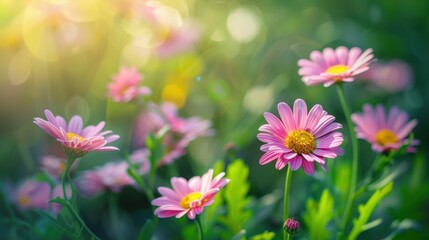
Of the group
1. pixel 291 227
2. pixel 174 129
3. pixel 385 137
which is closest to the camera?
pixel 291 227

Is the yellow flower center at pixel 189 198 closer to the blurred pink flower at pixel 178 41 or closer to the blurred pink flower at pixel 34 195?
the blurred pink flower at pixel 34 195

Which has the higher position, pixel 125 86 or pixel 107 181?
pixel 125 86

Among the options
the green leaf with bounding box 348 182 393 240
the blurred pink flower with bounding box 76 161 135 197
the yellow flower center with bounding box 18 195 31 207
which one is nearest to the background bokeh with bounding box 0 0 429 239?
the yellow flower center with bounding box 18 195 31 207

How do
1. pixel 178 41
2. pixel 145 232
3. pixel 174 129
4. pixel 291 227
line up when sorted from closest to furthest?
1. pixel 291 227
2. pixel 145 232
3. pixel 174 129
4. pixel 178 41

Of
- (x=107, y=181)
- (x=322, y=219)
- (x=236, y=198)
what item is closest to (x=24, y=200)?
(x=107, y=181)

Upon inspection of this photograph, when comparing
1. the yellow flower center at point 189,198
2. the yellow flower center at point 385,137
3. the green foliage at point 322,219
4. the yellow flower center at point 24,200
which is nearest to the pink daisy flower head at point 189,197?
the yellow flower center at point 189,198

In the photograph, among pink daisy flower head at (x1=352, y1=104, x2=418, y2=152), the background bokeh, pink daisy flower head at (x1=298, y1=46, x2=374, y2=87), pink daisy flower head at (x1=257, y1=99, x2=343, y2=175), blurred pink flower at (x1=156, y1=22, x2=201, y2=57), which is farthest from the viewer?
blurred pink flower at (x1=156, y1=22, x2=201, y2=57)

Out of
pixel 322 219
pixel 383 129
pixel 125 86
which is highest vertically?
pixel 125 86

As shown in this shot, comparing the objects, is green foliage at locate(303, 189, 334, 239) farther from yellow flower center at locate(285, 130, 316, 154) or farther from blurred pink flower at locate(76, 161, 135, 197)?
blurred pink flower at locate(76, 161, 135, 197)

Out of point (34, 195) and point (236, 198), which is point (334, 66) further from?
point (34, 195)
